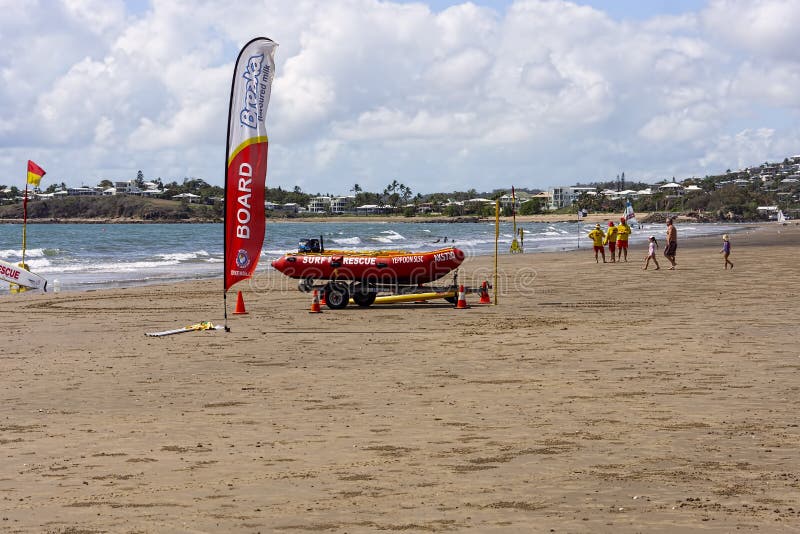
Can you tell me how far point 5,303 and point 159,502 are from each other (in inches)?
666

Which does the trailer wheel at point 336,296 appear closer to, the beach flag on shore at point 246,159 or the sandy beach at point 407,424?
the sandy beach at point 407,424

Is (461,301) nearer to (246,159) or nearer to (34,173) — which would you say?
(246,159)

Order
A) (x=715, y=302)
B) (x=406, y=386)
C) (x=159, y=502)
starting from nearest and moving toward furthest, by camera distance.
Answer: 1. (x=159, y=502)
2. (x=406, y=386)
3. (x=715, y=302)

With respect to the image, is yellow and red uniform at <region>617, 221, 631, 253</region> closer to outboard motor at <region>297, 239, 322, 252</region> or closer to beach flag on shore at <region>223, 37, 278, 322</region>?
outboard motor at <region>297, 239, 322, 252</region>

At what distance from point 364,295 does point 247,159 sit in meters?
5.53

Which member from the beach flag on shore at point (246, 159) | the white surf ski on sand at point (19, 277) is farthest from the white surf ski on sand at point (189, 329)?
the white surf ski on sand at point (19, 277)

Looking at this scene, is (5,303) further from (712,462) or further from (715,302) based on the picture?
(712,462)

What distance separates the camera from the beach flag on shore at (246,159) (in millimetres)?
14684

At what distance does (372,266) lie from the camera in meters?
19.4

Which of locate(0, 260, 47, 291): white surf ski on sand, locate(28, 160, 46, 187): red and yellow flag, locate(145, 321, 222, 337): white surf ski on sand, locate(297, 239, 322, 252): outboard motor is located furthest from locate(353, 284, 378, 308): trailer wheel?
locate(28, 160, 46, 187): red and yellow flag

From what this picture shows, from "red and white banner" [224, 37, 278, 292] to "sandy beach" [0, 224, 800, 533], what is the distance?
1.39 metres

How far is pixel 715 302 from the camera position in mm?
19062

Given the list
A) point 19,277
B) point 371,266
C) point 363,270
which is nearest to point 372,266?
point 371,266

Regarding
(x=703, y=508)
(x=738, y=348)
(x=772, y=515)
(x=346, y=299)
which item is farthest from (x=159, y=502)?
(x=346, y=299)
